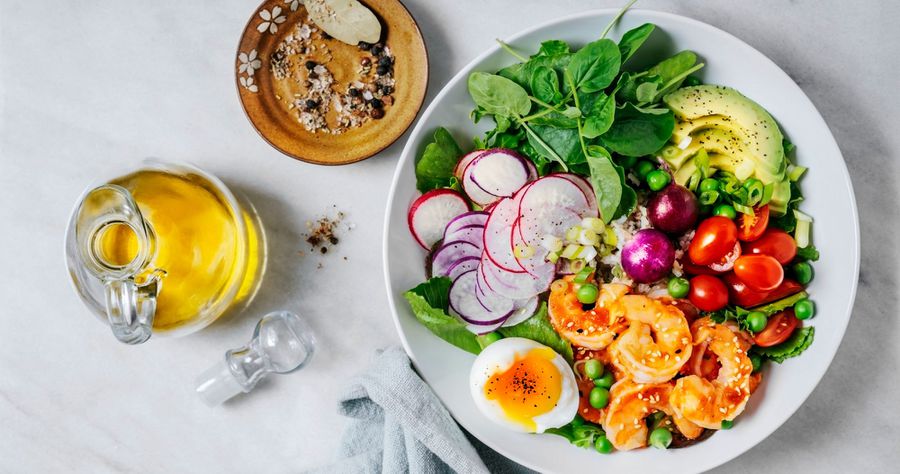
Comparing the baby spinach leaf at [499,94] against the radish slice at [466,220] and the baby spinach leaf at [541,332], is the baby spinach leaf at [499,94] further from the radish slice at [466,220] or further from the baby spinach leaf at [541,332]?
the baby spinach leaf at [541,332]

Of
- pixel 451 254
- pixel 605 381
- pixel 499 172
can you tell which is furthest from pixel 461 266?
pixel 605 381

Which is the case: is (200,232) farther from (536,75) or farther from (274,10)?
(536,75)

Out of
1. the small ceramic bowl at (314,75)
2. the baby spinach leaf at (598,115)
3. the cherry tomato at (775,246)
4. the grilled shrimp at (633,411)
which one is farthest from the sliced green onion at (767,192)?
→ the small ceramic bowl at (314,75)

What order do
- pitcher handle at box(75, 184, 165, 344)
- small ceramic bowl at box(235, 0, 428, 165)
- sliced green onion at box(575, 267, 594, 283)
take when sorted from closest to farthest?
pitcher handle at box(75, 184, 165, 344), sliced green onion at box(575, 267, 594, 283), small ceramic bowl at box(235, 0, 428, 165)

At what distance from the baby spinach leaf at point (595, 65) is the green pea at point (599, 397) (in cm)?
83

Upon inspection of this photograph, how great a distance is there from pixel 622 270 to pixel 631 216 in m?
0.16

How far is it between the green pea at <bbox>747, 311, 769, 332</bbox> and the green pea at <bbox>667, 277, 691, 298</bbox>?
0.18m

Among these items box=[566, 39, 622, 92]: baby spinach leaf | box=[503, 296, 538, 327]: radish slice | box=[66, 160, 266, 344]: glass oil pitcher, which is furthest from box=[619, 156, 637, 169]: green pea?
box=[66, 160, 266, 344]: glass oil pitcher

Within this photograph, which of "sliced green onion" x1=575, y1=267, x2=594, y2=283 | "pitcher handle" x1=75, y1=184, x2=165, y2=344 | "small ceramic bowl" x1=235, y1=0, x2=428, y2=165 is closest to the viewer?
"pitcher handle" x1=75, y1=184, x2=165, y2=344

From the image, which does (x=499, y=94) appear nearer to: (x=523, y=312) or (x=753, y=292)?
(x=523, y=312)

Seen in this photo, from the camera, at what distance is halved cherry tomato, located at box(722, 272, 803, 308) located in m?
1.91

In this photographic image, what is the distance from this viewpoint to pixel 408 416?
2016 millimetres

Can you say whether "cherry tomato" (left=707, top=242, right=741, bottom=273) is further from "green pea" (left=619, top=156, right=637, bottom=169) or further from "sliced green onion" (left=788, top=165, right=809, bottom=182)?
"green pea" (left=619, top=156, right=637, bottom=169)

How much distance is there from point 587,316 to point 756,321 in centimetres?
45
